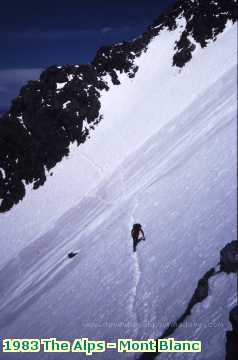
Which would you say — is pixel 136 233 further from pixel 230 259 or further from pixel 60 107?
Answer: pixel 60 107

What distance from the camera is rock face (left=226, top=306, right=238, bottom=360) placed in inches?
264

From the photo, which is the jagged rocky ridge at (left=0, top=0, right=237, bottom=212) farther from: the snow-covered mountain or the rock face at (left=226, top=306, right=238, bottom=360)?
the rock face at (left=226, top=306, right=238, bottom=360)

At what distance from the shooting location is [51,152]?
1969 inches

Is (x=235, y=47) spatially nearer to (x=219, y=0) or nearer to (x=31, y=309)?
(x=219, y=0)

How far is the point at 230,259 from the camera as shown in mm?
8711

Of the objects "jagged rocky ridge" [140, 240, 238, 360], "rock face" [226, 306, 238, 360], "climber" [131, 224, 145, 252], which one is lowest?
"rock face" [226, 306, 238, 360]

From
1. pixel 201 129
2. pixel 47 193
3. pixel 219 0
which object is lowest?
pixel 201 129

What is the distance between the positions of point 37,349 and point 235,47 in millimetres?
42839

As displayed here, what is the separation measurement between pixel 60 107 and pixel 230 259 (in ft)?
153

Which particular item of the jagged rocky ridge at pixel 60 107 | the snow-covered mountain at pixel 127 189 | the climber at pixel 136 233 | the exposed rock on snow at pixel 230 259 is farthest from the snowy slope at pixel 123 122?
the exposed rock on snow at pixel 230 259

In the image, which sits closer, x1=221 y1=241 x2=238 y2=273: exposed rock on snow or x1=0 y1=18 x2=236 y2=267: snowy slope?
x1=221 y1=241 x2=238 y2=273: exposed rock on snow

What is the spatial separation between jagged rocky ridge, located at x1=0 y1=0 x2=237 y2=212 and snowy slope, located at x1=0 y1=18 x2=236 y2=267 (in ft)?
5.16

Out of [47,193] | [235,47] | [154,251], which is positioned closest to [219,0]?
[235,47]

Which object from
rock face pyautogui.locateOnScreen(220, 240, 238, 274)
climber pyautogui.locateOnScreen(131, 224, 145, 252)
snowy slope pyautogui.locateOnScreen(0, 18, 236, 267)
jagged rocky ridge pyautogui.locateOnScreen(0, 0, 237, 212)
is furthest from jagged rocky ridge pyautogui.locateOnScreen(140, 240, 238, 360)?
jagged rocky ridge pyautogui.locateOnScreen(0, 0, 237, 212)
